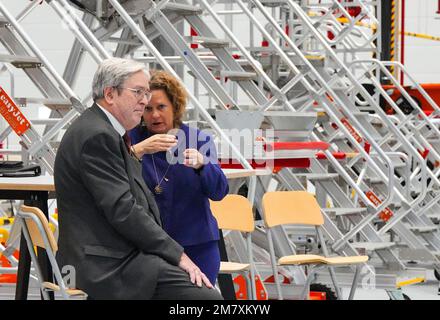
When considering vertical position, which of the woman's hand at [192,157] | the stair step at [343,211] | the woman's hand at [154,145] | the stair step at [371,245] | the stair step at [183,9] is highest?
the stair step at [183,9]

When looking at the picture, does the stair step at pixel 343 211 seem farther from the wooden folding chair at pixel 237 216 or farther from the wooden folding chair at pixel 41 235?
the wooden folding chair at pixel 41 235

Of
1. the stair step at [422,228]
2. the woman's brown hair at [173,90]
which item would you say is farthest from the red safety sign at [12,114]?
the stair step at [422,228]

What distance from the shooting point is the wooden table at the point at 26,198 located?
5.05m

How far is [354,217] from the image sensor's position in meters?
8.41

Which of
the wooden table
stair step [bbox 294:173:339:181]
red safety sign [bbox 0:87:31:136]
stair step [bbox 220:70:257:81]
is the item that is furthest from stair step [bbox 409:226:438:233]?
the wooden table

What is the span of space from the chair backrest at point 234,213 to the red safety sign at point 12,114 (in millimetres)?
1259

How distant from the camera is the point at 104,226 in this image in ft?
12.3

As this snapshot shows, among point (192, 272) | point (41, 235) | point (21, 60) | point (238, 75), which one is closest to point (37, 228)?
point (41, 235)

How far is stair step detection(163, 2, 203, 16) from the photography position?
773 cm

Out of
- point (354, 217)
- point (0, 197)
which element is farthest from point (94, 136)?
point (354, 217)

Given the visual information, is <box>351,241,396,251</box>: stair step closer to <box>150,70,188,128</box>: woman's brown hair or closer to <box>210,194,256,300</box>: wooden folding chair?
<box>210,194,256,300</box>: wooden folding chair

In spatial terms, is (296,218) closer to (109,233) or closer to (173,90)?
(173,90)

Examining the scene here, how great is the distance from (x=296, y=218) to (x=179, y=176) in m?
2.09
